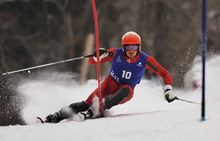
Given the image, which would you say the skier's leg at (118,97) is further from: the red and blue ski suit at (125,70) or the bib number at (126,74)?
the bib number at (126,74)

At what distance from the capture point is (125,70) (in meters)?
3.43

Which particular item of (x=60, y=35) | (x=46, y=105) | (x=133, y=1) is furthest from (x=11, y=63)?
(x=46, y=105)

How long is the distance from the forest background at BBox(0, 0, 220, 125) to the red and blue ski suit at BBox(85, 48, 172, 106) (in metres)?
7.45

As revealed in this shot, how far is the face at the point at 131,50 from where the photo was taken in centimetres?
330

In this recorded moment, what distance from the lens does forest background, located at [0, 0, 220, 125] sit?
11.9 metres

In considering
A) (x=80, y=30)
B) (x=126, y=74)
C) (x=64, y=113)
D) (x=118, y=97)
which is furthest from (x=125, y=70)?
(x=80, y=30)

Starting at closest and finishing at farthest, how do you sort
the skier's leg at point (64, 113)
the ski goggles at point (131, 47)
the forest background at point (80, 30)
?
the skier's leg at point (64, 113)
the ski goggles at point (131, 47)
the forest background at point (80, 30)

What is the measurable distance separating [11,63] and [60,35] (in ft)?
8.61

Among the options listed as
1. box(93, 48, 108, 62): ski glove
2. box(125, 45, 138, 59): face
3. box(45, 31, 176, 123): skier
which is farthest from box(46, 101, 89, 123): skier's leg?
box(125, 45, 138, 59): face

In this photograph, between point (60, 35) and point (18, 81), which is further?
point (60, 35)

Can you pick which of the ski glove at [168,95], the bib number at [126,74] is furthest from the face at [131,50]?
the ski glove at [168,95]

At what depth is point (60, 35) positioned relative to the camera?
12141 millimetres

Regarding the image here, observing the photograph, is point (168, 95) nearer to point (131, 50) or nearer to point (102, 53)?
point (131, 50)

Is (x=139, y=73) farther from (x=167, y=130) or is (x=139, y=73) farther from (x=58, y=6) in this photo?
(x=58, y=6)
